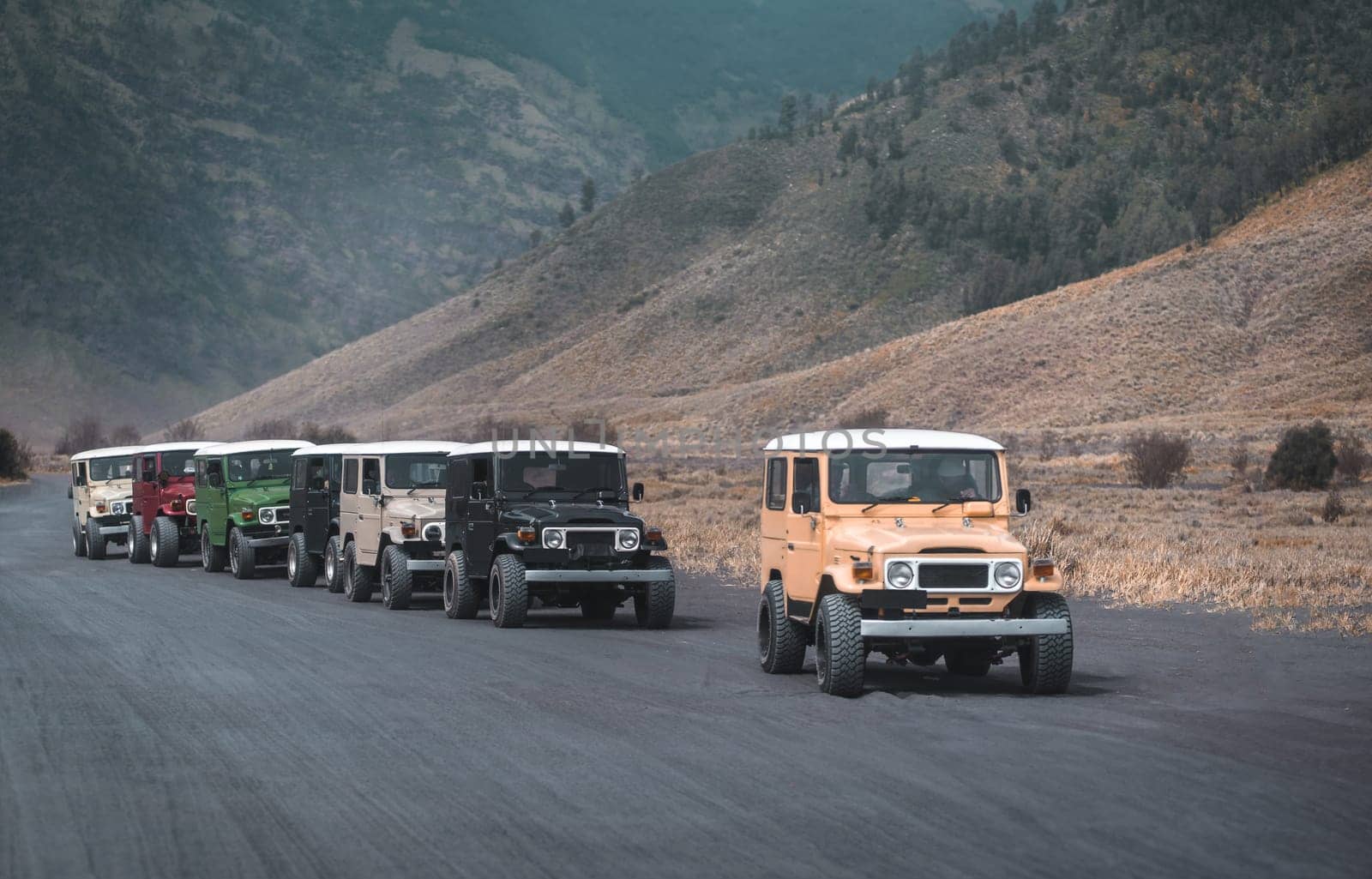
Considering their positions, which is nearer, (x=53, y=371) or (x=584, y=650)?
(x=584, y=650)

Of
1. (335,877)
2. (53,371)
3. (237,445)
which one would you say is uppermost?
(53,371)

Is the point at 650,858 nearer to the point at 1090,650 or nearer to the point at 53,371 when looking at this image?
the point at 1090,650

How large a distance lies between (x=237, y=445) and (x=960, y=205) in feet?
394

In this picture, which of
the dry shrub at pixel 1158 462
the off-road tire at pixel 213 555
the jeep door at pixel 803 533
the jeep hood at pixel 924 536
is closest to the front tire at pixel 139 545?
the off-road tire at pixel 213 555

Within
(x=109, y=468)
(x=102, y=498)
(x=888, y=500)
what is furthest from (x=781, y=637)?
(x=109, y=468)

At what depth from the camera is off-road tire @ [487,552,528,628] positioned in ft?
62.9

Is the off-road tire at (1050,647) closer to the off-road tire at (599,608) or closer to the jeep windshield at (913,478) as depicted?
the jeep windshield at (913,478)

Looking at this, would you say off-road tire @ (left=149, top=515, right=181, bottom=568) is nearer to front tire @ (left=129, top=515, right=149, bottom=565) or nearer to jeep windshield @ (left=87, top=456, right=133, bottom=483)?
front tire @ (left=129, top=515, right=149, bottom=565)

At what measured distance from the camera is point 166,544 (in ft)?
102

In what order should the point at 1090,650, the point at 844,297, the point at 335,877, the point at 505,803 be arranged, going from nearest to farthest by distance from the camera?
the point at 335,877 < the point at 505,803 < the point at 1090,650 < the point at 844,297

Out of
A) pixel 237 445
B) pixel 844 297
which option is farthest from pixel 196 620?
pixel 844 297

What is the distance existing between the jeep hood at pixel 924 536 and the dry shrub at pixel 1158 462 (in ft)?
140

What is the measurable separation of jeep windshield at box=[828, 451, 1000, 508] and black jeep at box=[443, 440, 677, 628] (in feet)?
17.0

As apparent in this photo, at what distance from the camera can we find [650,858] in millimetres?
8352
